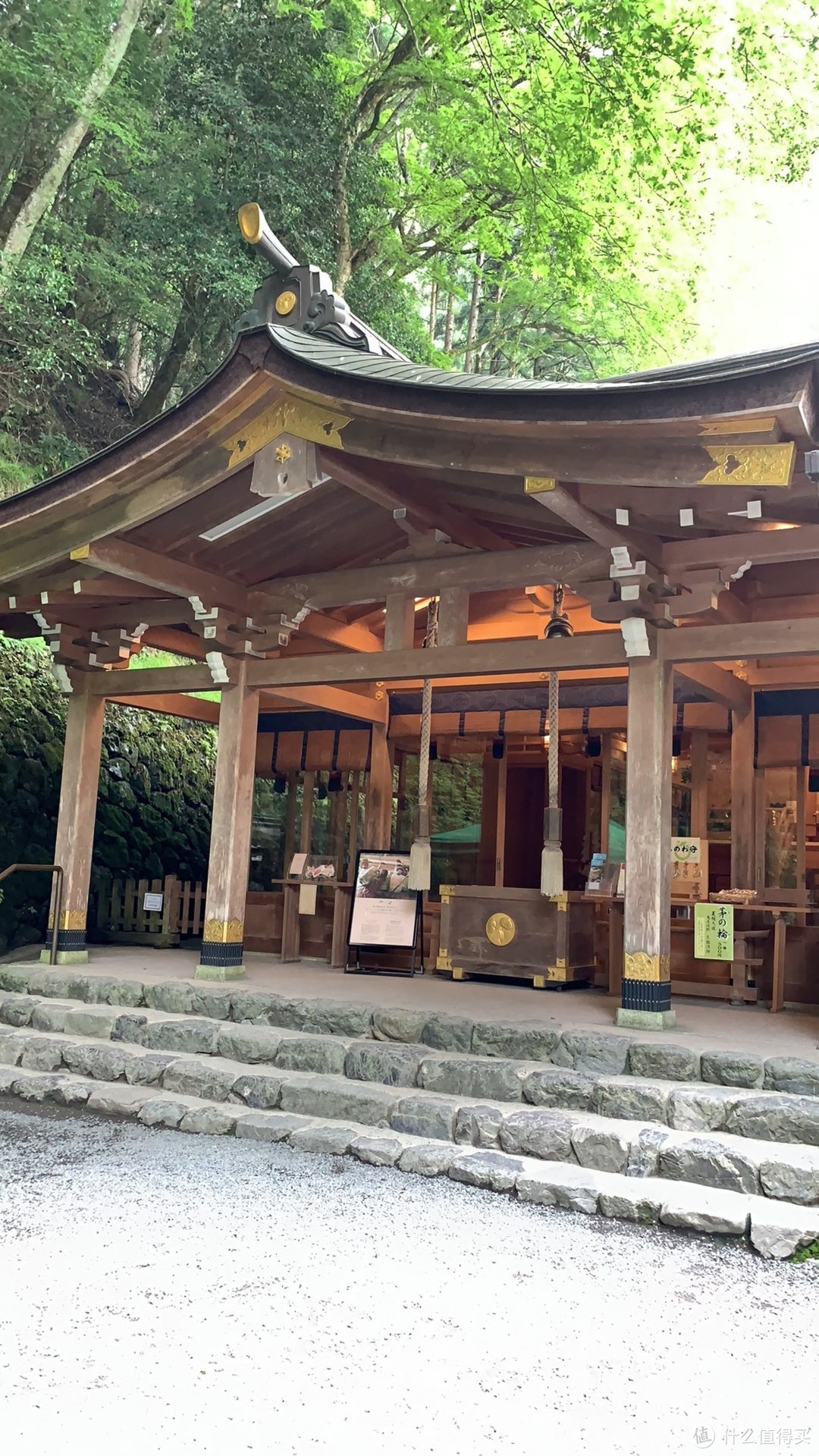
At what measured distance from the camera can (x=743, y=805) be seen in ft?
25.6

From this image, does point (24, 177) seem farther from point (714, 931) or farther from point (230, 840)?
point (714, 931)

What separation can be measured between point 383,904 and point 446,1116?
323cm

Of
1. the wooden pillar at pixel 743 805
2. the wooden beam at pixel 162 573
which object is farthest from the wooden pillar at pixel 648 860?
the wooden beam at pixel 162 573

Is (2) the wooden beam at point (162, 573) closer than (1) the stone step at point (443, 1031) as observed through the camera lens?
No

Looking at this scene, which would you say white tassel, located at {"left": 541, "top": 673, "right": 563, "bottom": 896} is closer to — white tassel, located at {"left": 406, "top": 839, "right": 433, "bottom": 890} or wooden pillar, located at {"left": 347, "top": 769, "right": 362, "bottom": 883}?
white tassel, located at {"left": 406, "top": 839, "right": 433, "bottom": 890}

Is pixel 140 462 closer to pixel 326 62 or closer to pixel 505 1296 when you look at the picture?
pixel 505 1296

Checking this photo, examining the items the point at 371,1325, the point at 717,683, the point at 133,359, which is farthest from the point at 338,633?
the point at 133,359

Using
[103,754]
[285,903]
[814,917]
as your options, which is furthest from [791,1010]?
[103,754]

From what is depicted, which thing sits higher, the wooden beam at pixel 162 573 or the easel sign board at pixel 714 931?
the wooden beam at pixel 162 573

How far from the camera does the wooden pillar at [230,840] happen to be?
7445 millimetres

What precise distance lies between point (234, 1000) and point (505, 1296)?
3.63 m

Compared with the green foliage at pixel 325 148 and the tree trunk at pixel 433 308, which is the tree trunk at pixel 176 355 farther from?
the tree trunk at pixel 433 308

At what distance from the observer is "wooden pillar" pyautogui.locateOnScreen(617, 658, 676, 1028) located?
567cm

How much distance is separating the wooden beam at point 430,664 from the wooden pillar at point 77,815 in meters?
1.05
